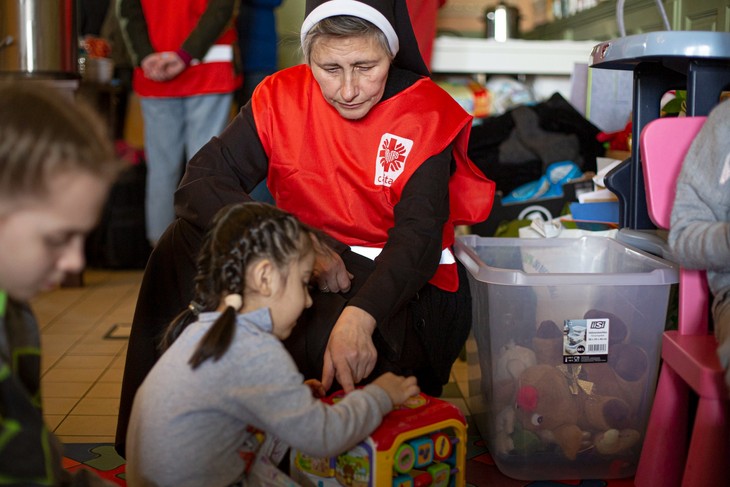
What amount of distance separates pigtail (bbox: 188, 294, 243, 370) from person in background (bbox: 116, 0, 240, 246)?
194 centimetres

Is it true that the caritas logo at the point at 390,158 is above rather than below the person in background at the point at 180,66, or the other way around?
below

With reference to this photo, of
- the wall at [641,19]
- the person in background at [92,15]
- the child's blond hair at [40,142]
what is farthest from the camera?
the person in background at [92,15]

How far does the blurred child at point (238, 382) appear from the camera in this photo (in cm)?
118

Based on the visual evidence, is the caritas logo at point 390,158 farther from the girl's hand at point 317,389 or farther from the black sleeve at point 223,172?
the girl's hand at point 317,389

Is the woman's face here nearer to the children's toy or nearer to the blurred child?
the blurred child

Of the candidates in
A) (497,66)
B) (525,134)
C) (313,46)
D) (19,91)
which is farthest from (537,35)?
(19,91)

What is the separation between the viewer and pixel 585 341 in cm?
161

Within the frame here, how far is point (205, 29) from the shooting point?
114 inches

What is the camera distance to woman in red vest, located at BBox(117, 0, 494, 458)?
1583mm

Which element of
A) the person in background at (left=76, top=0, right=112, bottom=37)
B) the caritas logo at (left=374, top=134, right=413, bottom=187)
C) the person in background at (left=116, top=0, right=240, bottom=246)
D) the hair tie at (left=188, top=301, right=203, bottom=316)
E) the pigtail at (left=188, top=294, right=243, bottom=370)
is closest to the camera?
the pigtail at (left=188, top=294, right=243, bottom=370)

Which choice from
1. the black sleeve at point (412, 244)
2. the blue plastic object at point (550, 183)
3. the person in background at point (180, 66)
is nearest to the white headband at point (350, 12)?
the black sleeve at point (412, 244)

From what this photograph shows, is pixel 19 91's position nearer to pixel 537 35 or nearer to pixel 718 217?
pixel 718 217

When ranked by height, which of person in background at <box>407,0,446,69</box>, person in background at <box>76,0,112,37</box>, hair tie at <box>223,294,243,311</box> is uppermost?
person in background at <box>76,0,112,37</box>

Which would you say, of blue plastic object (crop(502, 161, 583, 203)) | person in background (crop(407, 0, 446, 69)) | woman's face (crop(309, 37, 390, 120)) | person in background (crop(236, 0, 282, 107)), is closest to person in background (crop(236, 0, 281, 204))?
person in background (crop(236, 0, 282, 107))
